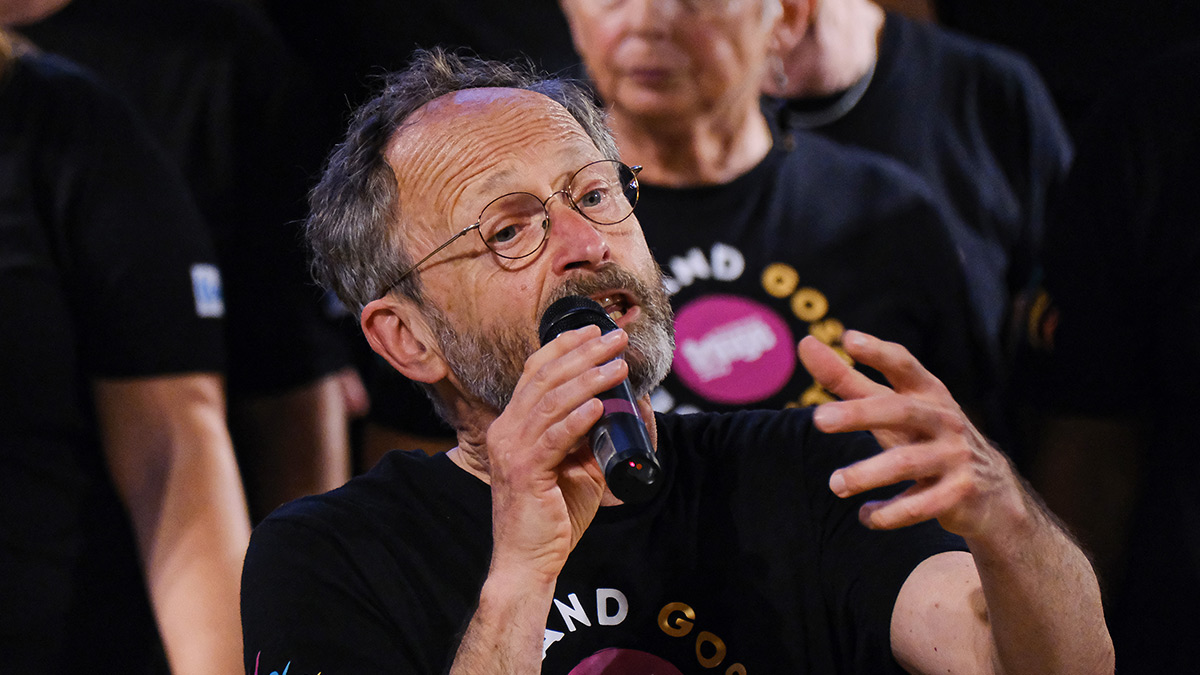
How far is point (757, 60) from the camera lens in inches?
96.7

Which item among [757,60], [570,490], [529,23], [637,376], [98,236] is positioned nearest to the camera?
[570,490]

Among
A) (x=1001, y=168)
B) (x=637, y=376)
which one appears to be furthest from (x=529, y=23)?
(x=637, y=376)

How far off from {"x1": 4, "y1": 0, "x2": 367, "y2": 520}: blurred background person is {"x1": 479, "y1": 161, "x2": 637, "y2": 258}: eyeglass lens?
114 centimetres

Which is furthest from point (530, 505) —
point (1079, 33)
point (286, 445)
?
point (1079, 33)

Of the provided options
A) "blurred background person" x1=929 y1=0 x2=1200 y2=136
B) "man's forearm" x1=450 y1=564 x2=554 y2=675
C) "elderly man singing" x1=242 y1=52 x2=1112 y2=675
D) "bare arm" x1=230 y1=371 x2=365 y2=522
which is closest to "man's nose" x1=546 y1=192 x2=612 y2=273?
"elderly man singing" x1=242 y1=52 x2=1112 y2=675

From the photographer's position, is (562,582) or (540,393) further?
(562,582)

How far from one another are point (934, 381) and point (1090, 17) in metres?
2.34

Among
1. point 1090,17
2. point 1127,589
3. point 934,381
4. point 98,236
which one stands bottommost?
point 1127,589

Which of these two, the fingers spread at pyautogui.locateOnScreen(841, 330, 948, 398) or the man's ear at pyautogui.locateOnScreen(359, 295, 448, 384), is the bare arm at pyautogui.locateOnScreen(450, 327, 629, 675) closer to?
the fingers spread at pyautogui.locateOnScreen(841, 330, 948, 398)

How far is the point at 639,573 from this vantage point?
5.11 feet

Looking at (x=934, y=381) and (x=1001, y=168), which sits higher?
(x=934, y=381)

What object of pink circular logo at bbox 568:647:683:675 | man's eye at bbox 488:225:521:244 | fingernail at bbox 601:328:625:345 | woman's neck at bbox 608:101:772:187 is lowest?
pink circular logo at bbox 568:647:683:675

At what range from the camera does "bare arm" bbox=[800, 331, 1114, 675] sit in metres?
1.18

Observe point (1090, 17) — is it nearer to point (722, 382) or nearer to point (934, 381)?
point (722, 382)
